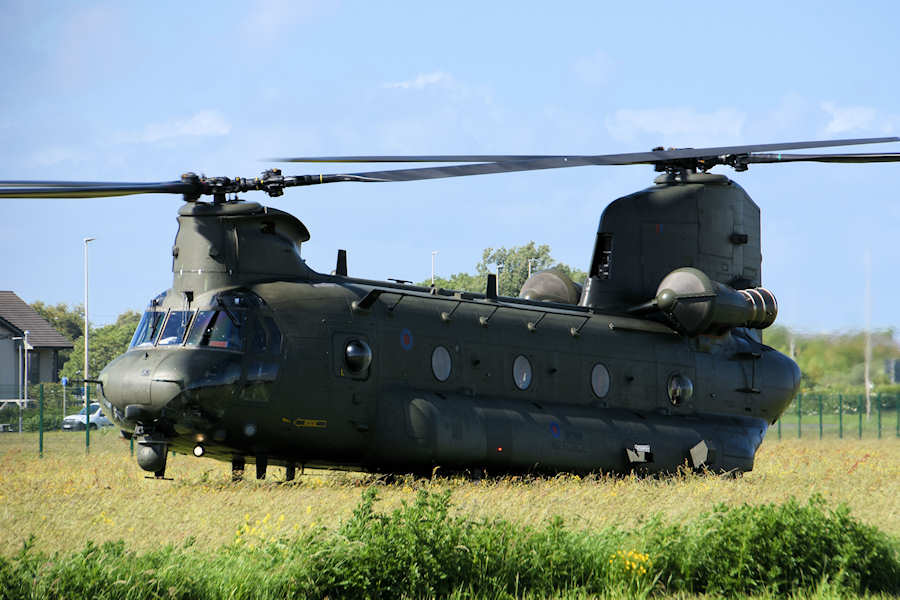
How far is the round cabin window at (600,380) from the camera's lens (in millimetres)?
19703

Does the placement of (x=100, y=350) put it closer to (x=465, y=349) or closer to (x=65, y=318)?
(x=65, y=318)

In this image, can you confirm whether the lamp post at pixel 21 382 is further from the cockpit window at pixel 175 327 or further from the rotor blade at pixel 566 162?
the rotor blade at pixel 566 162

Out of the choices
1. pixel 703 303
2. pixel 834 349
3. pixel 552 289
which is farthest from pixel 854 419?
pixel 703 303

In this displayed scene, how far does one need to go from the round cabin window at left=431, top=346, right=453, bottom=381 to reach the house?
166 feet

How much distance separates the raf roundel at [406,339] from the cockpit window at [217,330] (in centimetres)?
277

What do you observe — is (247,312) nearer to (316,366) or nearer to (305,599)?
(316,366)

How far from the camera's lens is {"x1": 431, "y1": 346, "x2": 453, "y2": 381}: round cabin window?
1738cm

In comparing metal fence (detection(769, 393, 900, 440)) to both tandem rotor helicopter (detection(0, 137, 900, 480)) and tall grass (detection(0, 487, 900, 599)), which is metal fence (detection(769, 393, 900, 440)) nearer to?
tandem rotor helicopter (detection(0, 137, 900, 480))

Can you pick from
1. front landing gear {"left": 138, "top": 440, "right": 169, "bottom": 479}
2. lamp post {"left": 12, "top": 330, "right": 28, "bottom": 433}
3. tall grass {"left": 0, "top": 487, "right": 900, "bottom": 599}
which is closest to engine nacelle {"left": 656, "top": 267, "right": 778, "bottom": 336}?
tall grass {"left": 0, "top": 487, "right": 900, "bottom": 599}

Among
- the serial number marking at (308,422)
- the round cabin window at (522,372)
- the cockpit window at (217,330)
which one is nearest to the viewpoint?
the cockpit window at (217,330)

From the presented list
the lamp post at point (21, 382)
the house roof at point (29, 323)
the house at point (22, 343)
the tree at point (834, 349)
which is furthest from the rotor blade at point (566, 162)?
the house roof at point (29, 323)

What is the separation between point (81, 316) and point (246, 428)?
95.3 m

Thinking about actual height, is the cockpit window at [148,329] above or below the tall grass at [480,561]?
above

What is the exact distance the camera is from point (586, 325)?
19953mm
